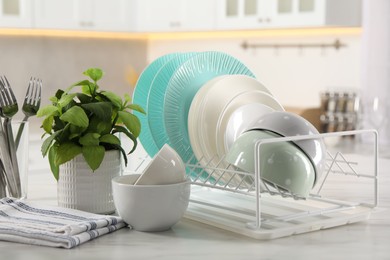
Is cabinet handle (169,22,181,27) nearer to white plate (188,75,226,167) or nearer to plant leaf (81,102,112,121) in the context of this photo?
white plate (188,75,226,167)

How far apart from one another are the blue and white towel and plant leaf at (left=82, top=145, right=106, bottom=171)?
81mm

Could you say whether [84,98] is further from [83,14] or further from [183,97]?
[83,14]

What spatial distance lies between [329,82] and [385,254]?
2.90m

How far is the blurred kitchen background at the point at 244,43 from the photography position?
329 cm

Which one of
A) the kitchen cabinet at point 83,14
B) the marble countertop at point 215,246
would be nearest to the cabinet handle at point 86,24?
the kitchen cabinet at point 83,14

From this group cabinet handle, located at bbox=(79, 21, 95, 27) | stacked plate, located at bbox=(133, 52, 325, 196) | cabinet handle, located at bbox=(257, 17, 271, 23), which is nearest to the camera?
stacked plate, located at bbox=(133, 52, 325, 196)

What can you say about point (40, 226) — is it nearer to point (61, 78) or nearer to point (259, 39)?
point (259, 39)

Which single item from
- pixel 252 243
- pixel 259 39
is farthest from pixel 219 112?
pixel 259 39

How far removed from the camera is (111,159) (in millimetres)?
1194

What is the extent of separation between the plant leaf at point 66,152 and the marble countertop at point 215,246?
0.15 meters

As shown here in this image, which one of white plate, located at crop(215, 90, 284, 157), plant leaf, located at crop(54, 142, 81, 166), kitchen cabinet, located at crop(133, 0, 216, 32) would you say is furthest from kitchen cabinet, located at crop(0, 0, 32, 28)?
plant leaf, located at crop(54, 142, 81, 166)

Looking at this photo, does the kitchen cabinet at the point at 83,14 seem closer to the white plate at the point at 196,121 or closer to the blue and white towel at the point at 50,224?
the white plate at the point at 196,121

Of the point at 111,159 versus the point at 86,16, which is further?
the point at 86,16

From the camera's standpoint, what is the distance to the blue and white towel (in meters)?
1.03
